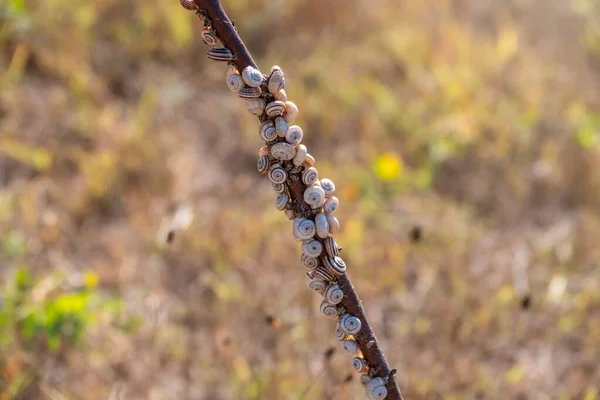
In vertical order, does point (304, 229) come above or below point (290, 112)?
below

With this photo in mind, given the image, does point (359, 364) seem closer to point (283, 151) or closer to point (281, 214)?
point (283, 151)

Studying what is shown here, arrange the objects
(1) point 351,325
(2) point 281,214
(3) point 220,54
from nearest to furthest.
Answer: (3) point 220,54 → (1) point 351,325 → (2) point 281,214

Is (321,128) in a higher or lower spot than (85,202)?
higher

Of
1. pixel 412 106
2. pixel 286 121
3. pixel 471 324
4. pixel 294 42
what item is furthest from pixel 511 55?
pixel 286 121

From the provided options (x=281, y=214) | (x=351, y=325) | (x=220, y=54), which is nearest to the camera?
(x=220, y=54)

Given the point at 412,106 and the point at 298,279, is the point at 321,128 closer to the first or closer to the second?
the point at 412,106

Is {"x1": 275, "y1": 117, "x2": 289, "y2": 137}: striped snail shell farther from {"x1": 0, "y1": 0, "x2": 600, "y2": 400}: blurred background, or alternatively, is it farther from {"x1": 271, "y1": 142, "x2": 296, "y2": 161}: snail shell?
{"x1": 0, "y1": 0, "x2": 600, "y2": 400}: blurred background

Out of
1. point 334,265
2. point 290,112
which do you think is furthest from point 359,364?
point 290,112
